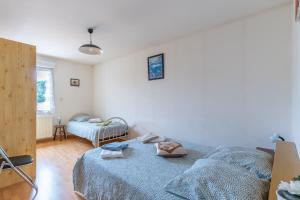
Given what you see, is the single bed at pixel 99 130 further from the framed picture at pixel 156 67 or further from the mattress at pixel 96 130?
the framed picture at pixel 156 67

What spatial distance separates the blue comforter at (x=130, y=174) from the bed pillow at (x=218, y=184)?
10 centimetres

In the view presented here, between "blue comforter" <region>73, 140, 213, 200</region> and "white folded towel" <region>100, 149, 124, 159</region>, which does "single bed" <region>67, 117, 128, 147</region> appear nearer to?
"blue comforter" <region>73, 140, 213, 200</region>

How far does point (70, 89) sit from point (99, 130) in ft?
7.47

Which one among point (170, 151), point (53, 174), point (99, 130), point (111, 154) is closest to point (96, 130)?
point (99, 130)

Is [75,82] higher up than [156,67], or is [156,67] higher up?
[156,67]

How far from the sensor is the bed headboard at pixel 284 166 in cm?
107

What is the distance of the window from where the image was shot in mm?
4961

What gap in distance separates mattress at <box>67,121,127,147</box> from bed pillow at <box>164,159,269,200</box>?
9.87 ft

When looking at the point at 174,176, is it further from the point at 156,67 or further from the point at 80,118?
the point at 80,118

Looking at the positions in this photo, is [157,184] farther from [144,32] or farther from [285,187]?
[144,32]

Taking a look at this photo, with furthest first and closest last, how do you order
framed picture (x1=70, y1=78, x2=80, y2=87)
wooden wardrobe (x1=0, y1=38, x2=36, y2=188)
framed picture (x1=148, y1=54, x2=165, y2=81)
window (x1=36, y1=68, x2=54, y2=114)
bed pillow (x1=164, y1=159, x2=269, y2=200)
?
framed picture (x1=70, y1=78, x2=80, y2=87) → window (x1=36, y1=68, x2=54, y2=114) → framed picture (x1=148, y1=54, x2=165, y2=81) → wooden wardrobe (x1=0, y1=38, x2=36, y2=188) → bed pillow (x1=164, y1=159, x2=269, y2=200)

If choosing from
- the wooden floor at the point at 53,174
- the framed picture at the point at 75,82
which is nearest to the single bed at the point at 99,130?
the wooden floor at the point at 53,174

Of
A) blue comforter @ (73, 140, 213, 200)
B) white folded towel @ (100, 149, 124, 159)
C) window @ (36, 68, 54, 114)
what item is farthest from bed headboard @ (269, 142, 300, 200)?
window @ (36, 68, 54, 114)

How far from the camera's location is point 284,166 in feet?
4.28
